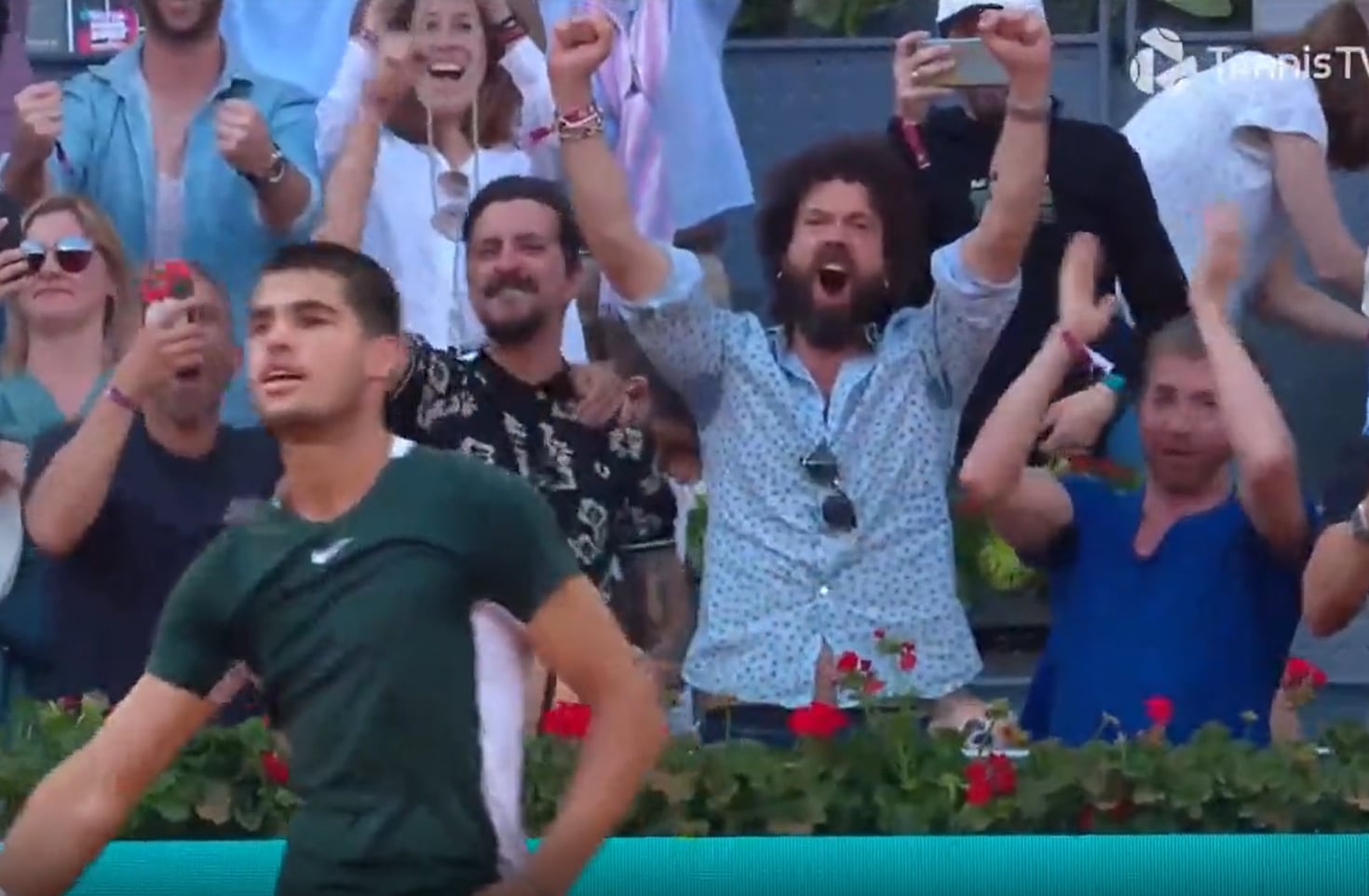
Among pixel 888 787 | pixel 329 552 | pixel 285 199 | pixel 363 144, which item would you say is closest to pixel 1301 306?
pixel 888 787

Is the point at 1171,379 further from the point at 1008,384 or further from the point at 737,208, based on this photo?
the point at 737,208

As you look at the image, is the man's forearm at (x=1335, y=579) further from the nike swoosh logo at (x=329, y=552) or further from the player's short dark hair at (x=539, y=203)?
the nike swoosh logo at (x=329, y=552)

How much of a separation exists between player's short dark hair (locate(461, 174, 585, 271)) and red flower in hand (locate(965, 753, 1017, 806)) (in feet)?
4.27

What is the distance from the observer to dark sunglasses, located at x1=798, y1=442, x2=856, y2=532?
4.99 metres

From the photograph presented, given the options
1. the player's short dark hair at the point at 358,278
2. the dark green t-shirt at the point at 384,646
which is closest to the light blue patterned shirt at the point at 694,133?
the player's short dark hair at the point at 358,278

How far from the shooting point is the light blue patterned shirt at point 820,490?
498 cm

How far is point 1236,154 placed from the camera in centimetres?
573

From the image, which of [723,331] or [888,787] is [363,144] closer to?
[723,331]

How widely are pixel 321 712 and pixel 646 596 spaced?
1879 mm

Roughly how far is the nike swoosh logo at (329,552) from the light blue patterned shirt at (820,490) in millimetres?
1641

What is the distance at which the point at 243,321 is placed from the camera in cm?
570

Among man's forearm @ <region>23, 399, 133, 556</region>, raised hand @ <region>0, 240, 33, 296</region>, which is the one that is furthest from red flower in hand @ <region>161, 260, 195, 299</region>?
raised hand @ <region>0, 240, 33, 296</region>

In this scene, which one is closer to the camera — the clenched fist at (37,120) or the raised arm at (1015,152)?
the raised arm at (1015,152)

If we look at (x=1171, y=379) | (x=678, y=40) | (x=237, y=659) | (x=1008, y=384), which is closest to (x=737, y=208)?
(x=678, y=40)
